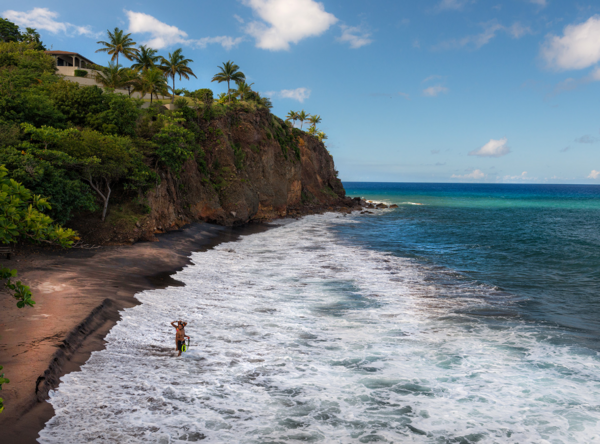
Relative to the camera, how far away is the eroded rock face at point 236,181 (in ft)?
116

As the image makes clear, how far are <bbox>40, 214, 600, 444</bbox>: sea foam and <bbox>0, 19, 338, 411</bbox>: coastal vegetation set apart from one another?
403 centimetres

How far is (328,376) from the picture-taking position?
A: 1091 cm

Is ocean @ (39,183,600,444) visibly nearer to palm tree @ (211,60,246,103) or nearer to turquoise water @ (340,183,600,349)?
turquoise water @ (340,183,600,349)

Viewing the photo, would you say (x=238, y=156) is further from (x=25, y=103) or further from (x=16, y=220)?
(x=16, y=220)

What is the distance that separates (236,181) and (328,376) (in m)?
37.7

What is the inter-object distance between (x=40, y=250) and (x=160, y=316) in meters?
11.5

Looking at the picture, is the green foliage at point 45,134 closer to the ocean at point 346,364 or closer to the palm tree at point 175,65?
the ocean at point 346,364

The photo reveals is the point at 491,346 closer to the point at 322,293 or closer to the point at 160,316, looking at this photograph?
the point at 322,293

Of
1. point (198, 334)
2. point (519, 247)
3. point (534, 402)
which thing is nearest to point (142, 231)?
point (198, 334)

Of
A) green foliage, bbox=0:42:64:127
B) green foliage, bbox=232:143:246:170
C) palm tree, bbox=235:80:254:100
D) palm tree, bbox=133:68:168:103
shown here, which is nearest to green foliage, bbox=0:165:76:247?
green foliage, bbox=0:42:64:127

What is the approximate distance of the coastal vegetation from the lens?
825 inches

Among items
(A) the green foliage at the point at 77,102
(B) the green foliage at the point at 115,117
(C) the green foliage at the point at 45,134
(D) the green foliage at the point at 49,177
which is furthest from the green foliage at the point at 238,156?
(D) the green foliage at the point at 49,177

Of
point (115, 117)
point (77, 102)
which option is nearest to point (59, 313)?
point (115, 117)

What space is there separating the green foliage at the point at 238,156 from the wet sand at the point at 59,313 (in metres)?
24.7
